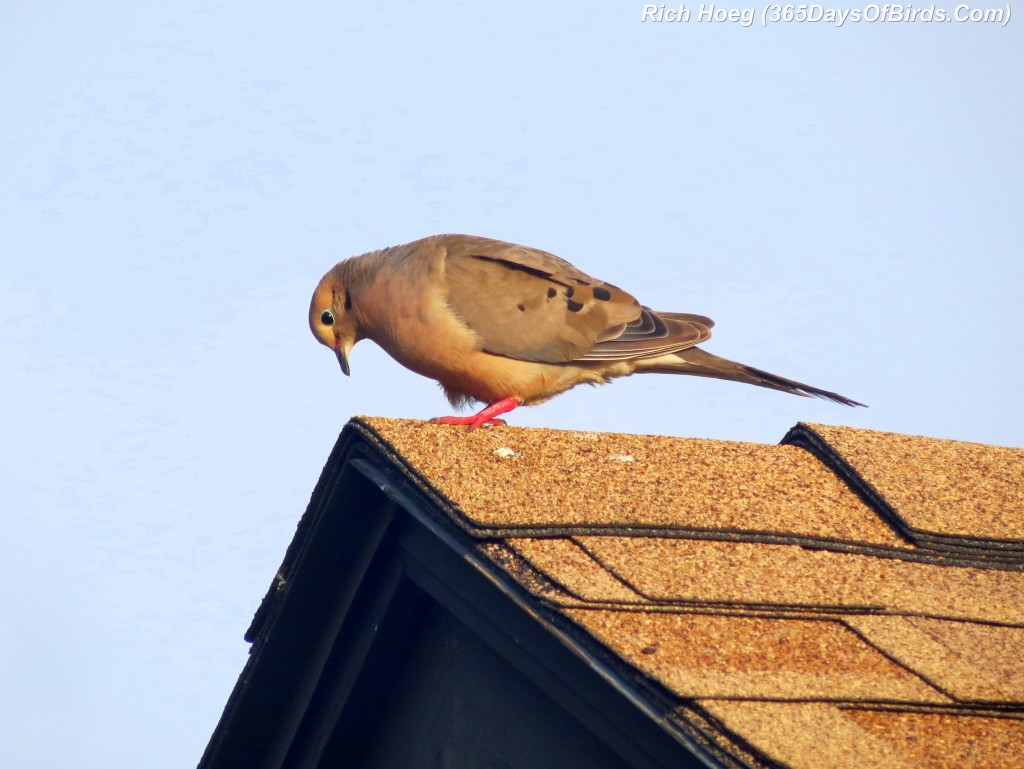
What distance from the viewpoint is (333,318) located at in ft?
19.4

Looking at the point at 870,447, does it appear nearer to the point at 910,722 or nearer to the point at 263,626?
the point at 910,722

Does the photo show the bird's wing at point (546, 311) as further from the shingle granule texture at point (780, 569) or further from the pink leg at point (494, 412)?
the shingle granule texture at point (780, 569)

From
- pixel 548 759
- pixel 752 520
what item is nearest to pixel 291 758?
pixel 548 759

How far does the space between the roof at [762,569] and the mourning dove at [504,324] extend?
1423 mm

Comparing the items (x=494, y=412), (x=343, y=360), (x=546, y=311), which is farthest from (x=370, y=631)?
(x=343, y=360)

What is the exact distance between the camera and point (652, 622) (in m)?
2.55

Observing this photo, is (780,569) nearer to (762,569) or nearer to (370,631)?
(762,569)

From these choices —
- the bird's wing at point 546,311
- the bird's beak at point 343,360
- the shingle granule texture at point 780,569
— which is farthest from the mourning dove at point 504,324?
A: the shingle granule texture at point 780,569

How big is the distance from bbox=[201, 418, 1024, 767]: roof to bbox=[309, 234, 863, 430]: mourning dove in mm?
1423

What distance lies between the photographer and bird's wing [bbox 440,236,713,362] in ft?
17.1

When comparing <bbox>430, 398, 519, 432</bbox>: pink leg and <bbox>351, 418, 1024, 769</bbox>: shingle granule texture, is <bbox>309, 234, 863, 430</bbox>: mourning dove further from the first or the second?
<bbox>351, 418, 1024, 769</bbox>: shingle granule texture

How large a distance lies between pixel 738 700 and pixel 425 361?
10.1 ft

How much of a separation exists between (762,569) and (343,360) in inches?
134

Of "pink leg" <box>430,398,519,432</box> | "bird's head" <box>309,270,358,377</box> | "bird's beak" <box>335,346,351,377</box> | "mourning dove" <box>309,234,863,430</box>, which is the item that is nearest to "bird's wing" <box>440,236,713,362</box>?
"mourning dove" <box>309,234,863,430</box>
